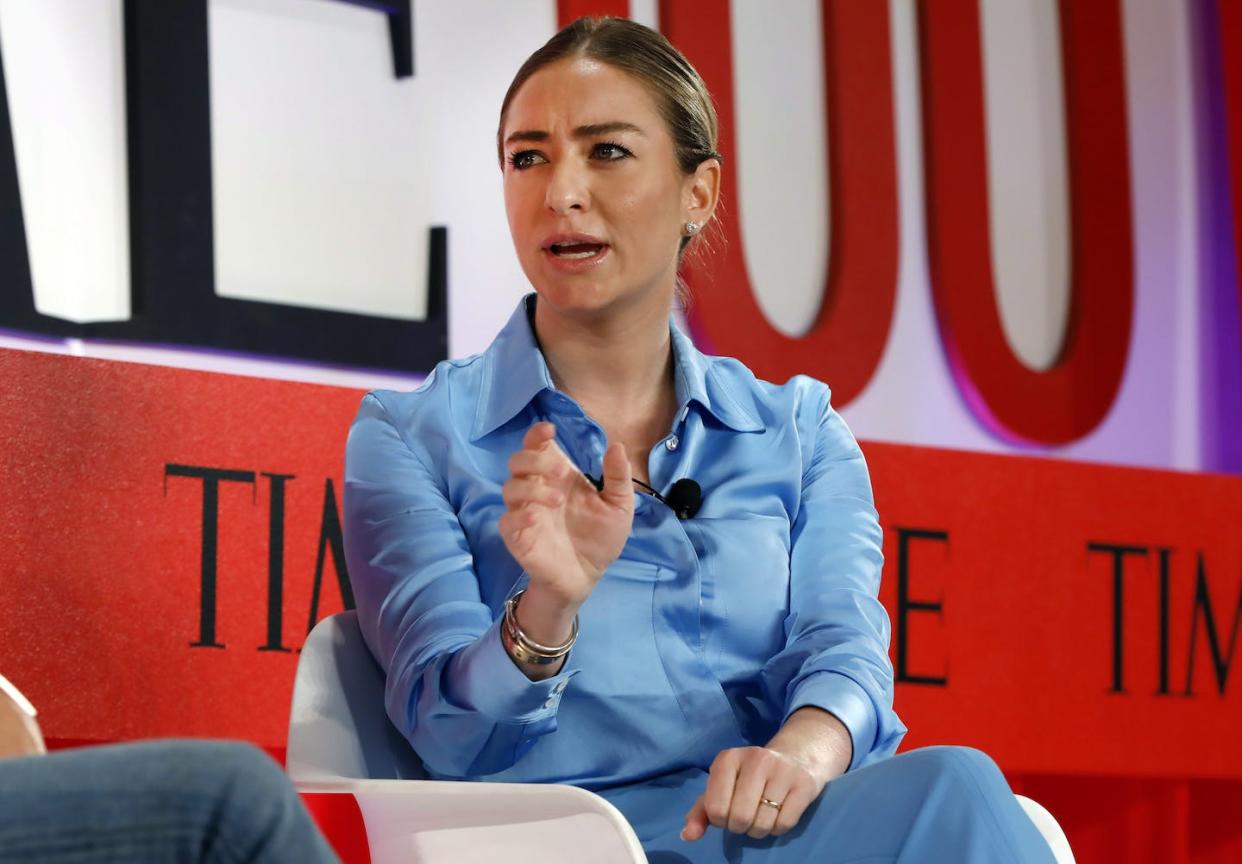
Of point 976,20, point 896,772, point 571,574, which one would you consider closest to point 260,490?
point 571,574

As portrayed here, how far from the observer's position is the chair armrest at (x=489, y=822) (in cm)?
137

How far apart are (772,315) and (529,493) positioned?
2.03m

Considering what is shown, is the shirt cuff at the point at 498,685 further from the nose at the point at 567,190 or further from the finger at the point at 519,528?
the nose at the point at 567,190

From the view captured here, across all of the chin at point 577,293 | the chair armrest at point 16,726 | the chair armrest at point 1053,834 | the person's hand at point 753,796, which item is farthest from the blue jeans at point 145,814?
the chin at point 577,293

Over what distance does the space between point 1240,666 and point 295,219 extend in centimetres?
210

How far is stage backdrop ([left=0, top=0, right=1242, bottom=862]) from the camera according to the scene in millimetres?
2453

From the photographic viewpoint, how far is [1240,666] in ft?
11.3

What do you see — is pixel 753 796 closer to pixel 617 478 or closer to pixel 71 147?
pixel 617 478

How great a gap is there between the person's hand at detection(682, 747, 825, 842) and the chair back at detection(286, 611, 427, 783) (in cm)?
39

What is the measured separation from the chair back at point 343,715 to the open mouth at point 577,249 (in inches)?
17.8

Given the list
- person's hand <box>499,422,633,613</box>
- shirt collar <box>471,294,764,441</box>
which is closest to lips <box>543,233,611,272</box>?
shirt collar <box>471,294,764,441</box>

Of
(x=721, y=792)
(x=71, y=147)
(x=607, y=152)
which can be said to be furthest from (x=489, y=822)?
(x=71, y=147)

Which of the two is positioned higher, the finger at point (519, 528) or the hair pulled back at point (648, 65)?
the hair pulled back at point (648, 65)

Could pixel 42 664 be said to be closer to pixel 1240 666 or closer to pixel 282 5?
pixel 282 5
